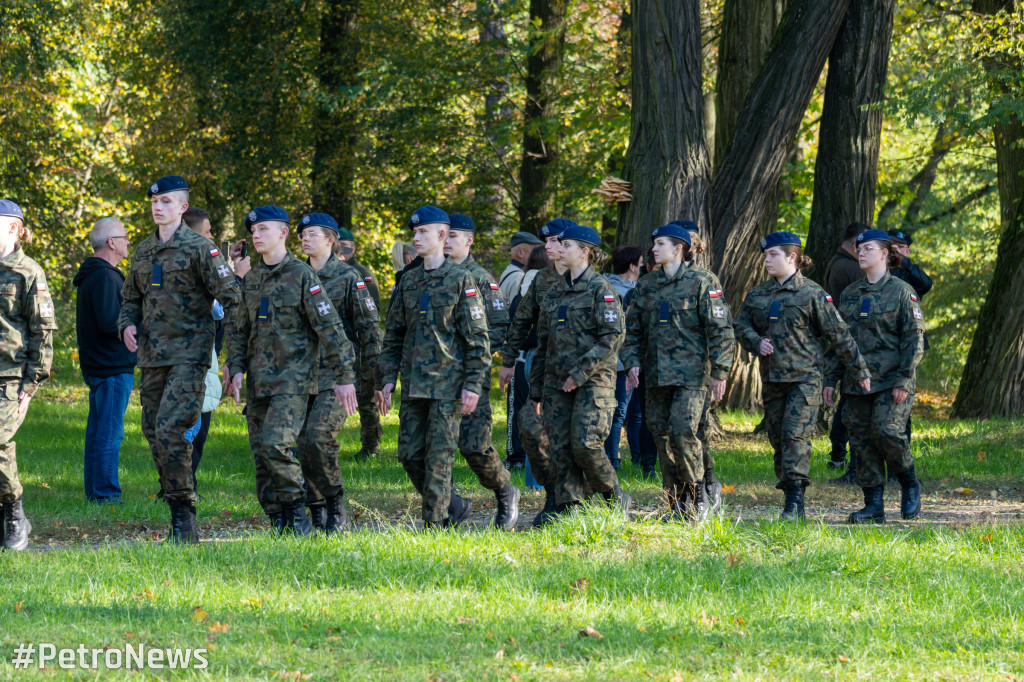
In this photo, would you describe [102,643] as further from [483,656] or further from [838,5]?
[838,5]

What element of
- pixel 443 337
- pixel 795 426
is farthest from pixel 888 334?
pixel 443 337

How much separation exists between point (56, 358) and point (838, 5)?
1490cm

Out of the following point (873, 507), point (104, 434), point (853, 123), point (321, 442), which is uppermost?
point (853, 123)

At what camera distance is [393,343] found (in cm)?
806

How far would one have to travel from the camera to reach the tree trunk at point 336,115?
19.7 metres

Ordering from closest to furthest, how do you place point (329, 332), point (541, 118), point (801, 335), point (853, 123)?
point (329, 332) < point (801, 335) < point (853, 123) < point (541, 118)

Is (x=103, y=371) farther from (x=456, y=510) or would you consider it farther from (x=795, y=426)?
(x=795, y=426)

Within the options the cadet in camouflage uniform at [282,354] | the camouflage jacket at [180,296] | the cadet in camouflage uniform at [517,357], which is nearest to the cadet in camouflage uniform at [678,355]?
the cadet in camouflage uniform at [517,357]

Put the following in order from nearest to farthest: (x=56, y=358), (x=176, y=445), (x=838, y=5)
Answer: (x=176, y=445), (x=838, y=5), (x=56, y=358)

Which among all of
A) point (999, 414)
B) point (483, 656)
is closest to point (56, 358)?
point (999, 414)

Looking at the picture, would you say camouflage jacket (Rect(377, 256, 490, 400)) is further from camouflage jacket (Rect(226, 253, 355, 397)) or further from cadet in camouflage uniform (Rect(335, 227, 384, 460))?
cadet in camouflage uniform (Rect(335, 227, 384, 460))

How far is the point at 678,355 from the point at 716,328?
35 cm

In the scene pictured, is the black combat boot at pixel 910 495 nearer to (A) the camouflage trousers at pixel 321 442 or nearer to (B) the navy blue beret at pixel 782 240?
(B) the navy blue beret at pixel 782 240

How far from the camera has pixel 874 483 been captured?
888cm
